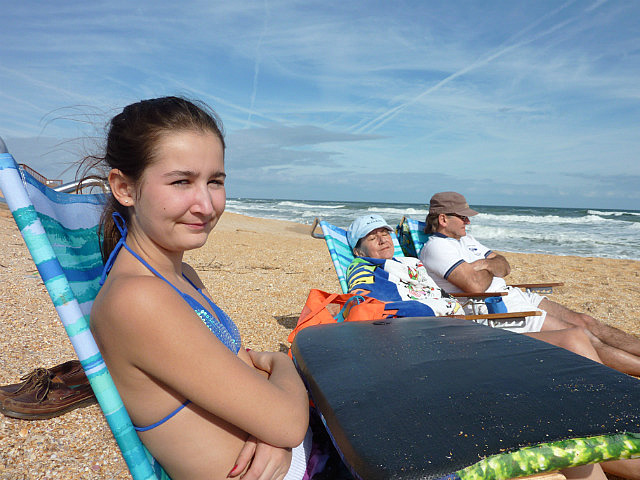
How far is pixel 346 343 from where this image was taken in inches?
65.4

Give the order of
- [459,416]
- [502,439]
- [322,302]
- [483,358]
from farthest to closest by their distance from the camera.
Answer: [322,302] < [483,358] < [459,416] < [502,439]

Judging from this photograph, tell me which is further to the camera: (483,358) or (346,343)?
(346,343)

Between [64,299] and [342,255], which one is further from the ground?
[64,299]

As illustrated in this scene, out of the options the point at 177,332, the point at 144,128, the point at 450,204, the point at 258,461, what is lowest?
the point at 258,461

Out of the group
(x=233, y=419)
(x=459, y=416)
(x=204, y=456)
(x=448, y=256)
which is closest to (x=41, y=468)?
(x=204, y=456)

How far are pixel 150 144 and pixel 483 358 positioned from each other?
4.11 feet

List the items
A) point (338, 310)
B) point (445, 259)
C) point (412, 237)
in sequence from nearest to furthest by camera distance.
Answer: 1. point (338, 310)
2. point (445, 259)
3. point (412, 237)

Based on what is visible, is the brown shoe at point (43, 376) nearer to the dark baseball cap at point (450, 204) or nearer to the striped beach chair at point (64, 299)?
the striped beach chair at point (64, 299)

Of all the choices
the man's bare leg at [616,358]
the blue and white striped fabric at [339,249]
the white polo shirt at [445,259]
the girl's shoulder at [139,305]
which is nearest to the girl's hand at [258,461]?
the girl's shoulder at [139,305]

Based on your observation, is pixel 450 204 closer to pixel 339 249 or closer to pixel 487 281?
pixel 487 281

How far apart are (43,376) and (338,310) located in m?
1.70

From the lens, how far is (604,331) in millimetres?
3043

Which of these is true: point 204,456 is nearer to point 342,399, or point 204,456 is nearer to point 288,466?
point 288,466

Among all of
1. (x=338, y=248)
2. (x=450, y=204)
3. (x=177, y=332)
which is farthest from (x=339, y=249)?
(x=177, y=332)
